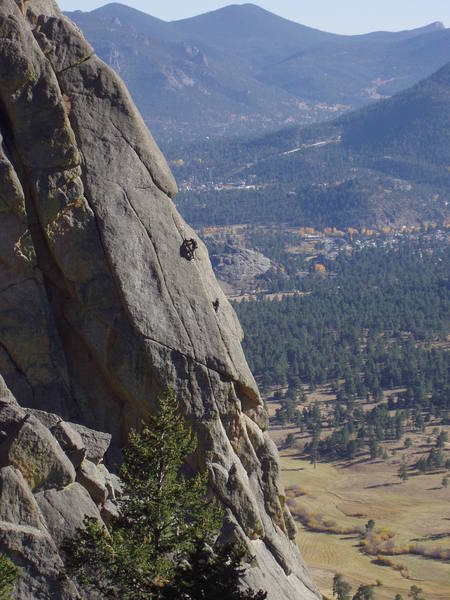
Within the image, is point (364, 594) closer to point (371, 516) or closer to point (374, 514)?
point (371, 516)

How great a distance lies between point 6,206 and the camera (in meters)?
23.0

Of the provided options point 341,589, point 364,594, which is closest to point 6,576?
point 341,589

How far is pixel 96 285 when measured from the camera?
23.6 meters

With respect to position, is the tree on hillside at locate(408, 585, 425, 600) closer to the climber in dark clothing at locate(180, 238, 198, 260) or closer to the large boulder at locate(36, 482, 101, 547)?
the climber in dark clothing at locate(180, 238, 198, 260)

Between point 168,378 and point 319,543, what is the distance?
38763mm

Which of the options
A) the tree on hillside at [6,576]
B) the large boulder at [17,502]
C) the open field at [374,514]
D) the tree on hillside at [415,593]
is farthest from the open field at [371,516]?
the tree on hillside at [6,576]

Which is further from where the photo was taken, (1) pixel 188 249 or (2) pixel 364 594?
(2) pixel 364 594

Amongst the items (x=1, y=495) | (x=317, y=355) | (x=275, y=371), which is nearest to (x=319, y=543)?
(x=1, y=495)

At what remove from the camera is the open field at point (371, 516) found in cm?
5303

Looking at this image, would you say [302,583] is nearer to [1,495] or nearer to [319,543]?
[1,495]

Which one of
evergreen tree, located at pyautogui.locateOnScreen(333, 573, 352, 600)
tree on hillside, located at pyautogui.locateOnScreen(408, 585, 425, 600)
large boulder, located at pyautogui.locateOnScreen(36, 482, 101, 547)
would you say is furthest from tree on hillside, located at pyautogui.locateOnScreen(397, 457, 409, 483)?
large boulder, located at pyautogui.locateOnScreen(36, 482, 101, 547)

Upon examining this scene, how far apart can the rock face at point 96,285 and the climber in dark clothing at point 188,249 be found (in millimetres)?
133

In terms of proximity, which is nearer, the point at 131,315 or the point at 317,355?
the point at 131,315

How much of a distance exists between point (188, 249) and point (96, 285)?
2703 mm
